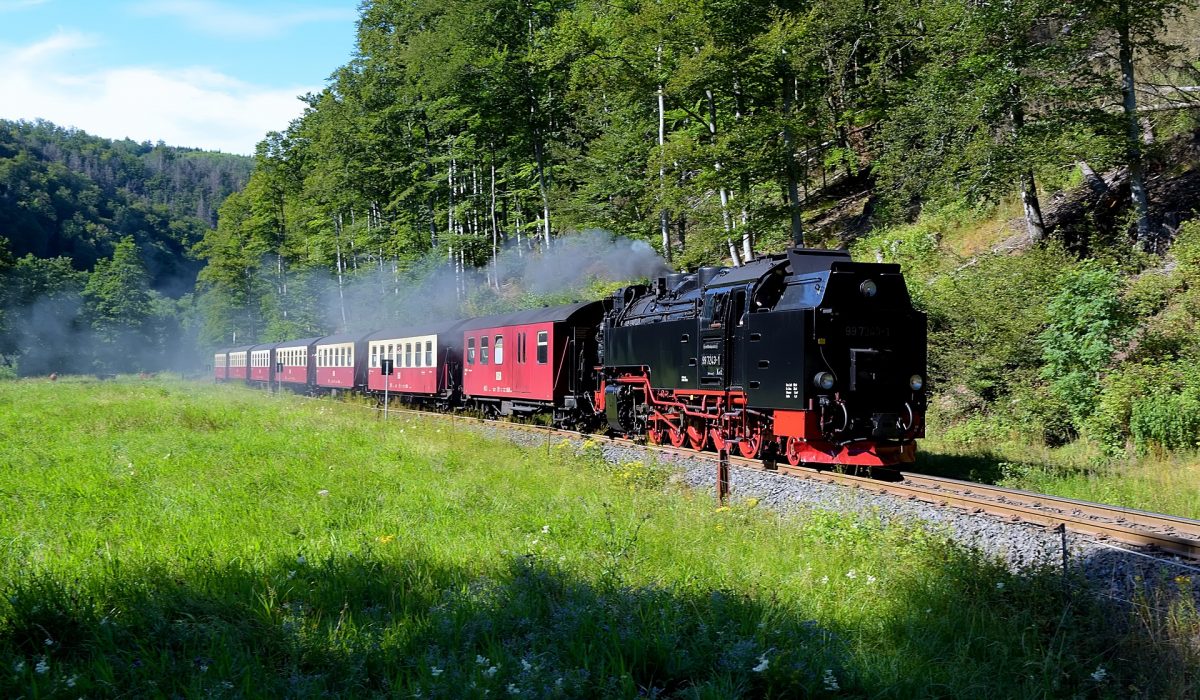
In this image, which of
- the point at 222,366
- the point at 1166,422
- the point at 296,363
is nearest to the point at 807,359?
the point at 1166,422

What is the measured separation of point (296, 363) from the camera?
4162 centimetres

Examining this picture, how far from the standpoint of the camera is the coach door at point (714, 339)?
42.2 ft

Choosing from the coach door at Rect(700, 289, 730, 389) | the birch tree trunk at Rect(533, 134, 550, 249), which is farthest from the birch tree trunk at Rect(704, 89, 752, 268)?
the birch tree trunk at Rect(533, 134, 550, 249)

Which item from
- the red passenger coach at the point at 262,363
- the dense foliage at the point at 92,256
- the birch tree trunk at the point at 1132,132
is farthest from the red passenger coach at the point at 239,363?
the birch tree trunk at the point at 1132,132

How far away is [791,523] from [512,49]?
36242 millimetres

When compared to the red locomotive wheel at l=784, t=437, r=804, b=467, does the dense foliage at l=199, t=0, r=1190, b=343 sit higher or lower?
higher

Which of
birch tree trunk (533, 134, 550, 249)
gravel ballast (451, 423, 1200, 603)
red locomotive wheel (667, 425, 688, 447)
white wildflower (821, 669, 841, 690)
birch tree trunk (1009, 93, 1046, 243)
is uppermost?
birch tree trunk (533, 134, 550, 249)

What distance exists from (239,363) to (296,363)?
16.4m

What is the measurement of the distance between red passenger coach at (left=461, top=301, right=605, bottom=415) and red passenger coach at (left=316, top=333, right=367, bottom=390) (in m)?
10.9

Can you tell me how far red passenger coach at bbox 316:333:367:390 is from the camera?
108 ft

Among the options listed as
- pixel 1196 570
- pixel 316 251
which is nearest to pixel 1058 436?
pixel 1196 570

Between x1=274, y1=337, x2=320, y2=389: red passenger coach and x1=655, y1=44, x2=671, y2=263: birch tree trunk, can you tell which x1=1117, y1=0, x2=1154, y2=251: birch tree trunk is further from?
x1=274, y1=337, x2=320, y2=389: red passenger coach

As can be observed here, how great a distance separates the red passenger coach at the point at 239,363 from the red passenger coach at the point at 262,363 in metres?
1.52

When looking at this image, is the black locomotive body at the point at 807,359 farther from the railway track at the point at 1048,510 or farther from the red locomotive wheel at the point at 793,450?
the railway track at the point at 1048,510
